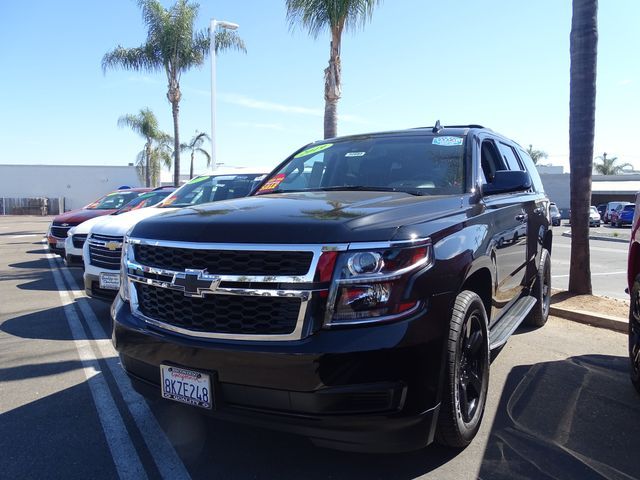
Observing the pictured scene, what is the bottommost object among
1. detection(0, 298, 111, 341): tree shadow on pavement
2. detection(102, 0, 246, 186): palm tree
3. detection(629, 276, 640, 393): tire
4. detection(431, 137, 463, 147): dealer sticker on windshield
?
detection(0, 298, 111, 341): tree shadow on pavement

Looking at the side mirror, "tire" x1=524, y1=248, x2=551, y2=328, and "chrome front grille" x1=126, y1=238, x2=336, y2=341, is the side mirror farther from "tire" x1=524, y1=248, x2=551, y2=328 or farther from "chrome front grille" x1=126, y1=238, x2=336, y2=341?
"tire" x1=524, y1=248, x2=551, y2=328

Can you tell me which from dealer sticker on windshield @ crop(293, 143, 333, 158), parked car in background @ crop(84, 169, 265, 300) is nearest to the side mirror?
dealer sticker on windshield @ crop(293, 143, 333, 158)

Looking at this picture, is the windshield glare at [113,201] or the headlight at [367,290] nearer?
the headlight at [367,290]

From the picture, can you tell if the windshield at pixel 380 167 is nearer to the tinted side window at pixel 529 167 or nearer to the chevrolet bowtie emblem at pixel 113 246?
the tinted side window at pixel 529 167

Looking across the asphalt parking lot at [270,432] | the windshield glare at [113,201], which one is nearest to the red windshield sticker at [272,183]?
the asphalt parking lot at [270,432]

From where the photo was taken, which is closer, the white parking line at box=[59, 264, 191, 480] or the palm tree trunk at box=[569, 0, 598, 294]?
the white parking line at box=[59, 264, 191, 480]

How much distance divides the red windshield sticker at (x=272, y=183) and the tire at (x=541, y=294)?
9.91 feet

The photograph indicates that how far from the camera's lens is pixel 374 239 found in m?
2.50

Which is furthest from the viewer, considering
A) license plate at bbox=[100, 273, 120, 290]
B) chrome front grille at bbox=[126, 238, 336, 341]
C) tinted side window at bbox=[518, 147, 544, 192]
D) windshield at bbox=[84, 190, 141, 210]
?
windshield at bbox=[84, 190, 141, 210]

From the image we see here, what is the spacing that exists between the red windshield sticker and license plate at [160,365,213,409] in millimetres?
2053

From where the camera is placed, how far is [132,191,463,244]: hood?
2.54m

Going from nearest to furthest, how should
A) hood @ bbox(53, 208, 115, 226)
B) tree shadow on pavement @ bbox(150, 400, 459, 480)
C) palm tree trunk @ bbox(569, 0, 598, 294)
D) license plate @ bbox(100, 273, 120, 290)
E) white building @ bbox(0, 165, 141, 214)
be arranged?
tree shadow on pavement @ bbox(150, 400, 459, 480), license plate @ bbox(100, 273, 120, 290), palm tree trunk @ bbox(569, 0, 598, 294), hood @ bbox(53, 208, 115, 226), white building @ bbox(0, 165, 141, 214)

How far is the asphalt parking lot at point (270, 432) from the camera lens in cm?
292

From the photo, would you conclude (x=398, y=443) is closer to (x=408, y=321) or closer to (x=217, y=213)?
(x=408, y=321)
